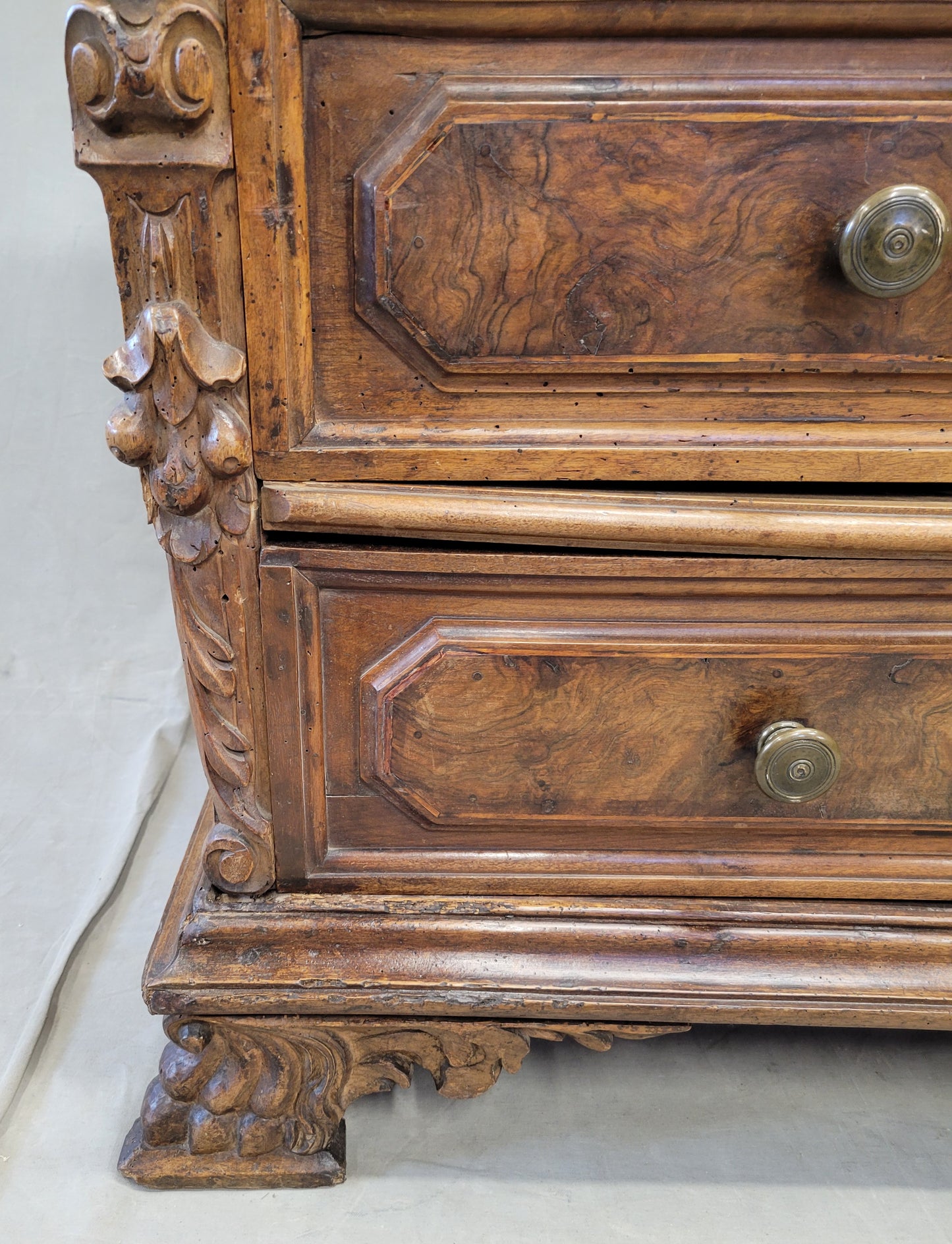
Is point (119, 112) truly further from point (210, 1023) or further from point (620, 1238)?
point (620, 1238)

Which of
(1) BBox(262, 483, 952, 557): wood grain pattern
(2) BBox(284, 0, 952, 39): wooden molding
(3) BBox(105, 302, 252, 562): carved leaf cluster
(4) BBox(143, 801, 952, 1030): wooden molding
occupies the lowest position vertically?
(4) BBox(143, 801, 952, 1030): wooden molding

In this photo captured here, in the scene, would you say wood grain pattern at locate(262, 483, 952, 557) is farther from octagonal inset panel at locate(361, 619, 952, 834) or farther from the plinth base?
the plinth base

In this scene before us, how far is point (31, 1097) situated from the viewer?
2.73 ft

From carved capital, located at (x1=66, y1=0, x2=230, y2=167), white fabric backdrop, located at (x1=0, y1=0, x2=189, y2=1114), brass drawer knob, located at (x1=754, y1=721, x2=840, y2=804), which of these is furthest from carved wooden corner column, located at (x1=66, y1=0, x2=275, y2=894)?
white fabric backdrop, located at (x1=0, y1=0, x2=189, y2=1114)

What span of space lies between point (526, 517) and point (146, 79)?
12.1 inches

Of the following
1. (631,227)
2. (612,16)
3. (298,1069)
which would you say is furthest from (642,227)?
(298,1069)

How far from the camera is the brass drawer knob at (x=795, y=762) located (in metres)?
0.67

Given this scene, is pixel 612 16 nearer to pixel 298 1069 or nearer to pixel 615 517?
pixel 615 517

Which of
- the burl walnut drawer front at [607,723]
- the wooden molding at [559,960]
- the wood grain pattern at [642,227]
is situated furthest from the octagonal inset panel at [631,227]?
the wooden molding at [559,960]

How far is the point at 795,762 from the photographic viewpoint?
679mm

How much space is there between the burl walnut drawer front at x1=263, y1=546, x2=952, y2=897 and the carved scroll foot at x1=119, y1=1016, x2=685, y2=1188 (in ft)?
0.34

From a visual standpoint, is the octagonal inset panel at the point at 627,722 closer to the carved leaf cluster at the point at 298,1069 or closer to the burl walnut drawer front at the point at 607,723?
the burl walnut drawer front at the point at 607,723

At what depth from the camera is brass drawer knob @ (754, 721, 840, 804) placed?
0.67m

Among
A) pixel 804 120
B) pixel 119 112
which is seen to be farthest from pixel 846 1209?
pixel 119 112
